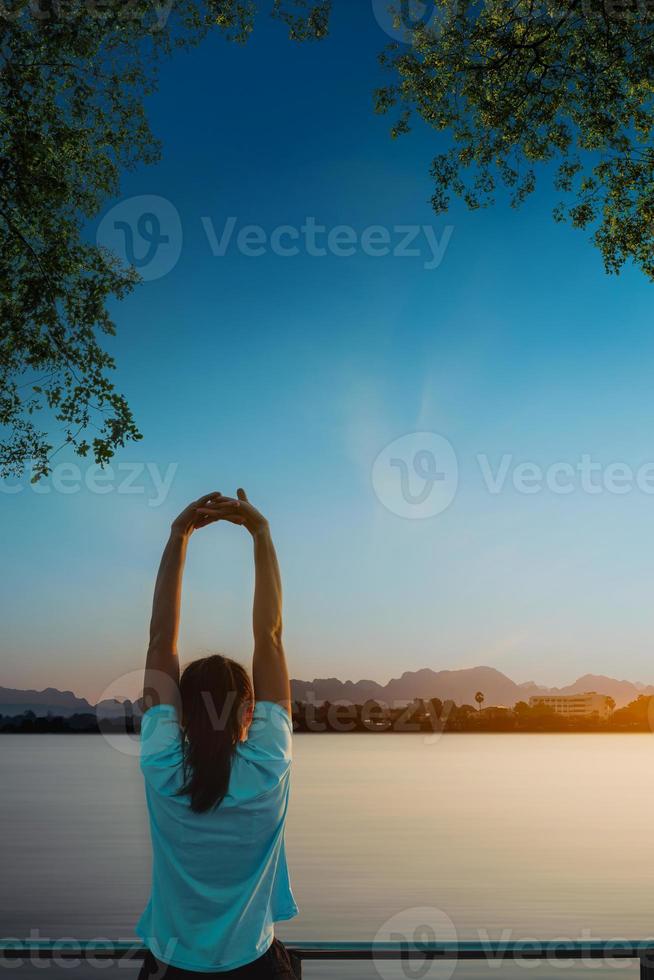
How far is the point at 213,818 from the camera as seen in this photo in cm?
236

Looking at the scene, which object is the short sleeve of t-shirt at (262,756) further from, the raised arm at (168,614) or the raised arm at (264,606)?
the raised arm at (168,614)

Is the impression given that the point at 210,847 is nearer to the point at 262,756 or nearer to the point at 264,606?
the point at 262,756

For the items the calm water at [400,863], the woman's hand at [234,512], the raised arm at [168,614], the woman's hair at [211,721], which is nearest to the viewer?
the woman's hair at [211,721]

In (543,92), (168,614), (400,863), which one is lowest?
(400,863)

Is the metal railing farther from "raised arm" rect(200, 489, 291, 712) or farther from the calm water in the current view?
the calm water

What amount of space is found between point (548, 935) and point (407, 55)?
23.0 meters

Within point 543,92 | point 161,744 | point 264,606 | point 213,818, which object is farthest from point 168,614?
point 543,92

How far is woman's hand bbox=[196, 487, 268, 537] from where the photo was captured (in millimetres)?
2847

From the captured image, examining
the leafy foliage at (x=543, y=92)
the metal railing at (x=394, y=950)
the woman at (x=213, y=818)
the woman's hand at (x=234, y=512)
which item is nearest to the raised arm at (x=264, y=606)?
the woman's hand at (x=234, y=512)

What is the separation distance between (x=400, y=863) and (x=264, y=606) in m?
41.3

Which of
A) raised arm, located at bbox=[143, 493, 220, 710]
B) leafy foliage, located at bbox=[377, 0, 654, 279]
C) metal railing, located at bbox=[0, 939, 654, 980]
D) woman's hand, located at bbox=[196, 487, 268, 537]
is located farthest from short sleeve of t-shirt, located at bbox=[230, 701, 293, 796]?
leafy foliage, located at bbox=[377, 0, 654, 279]

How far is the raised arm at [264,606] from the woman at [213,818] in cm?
10

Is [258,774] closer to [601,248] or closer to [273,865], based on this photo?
[273,865]

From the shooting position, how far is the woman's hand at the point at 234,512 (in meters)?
→ 2.85
